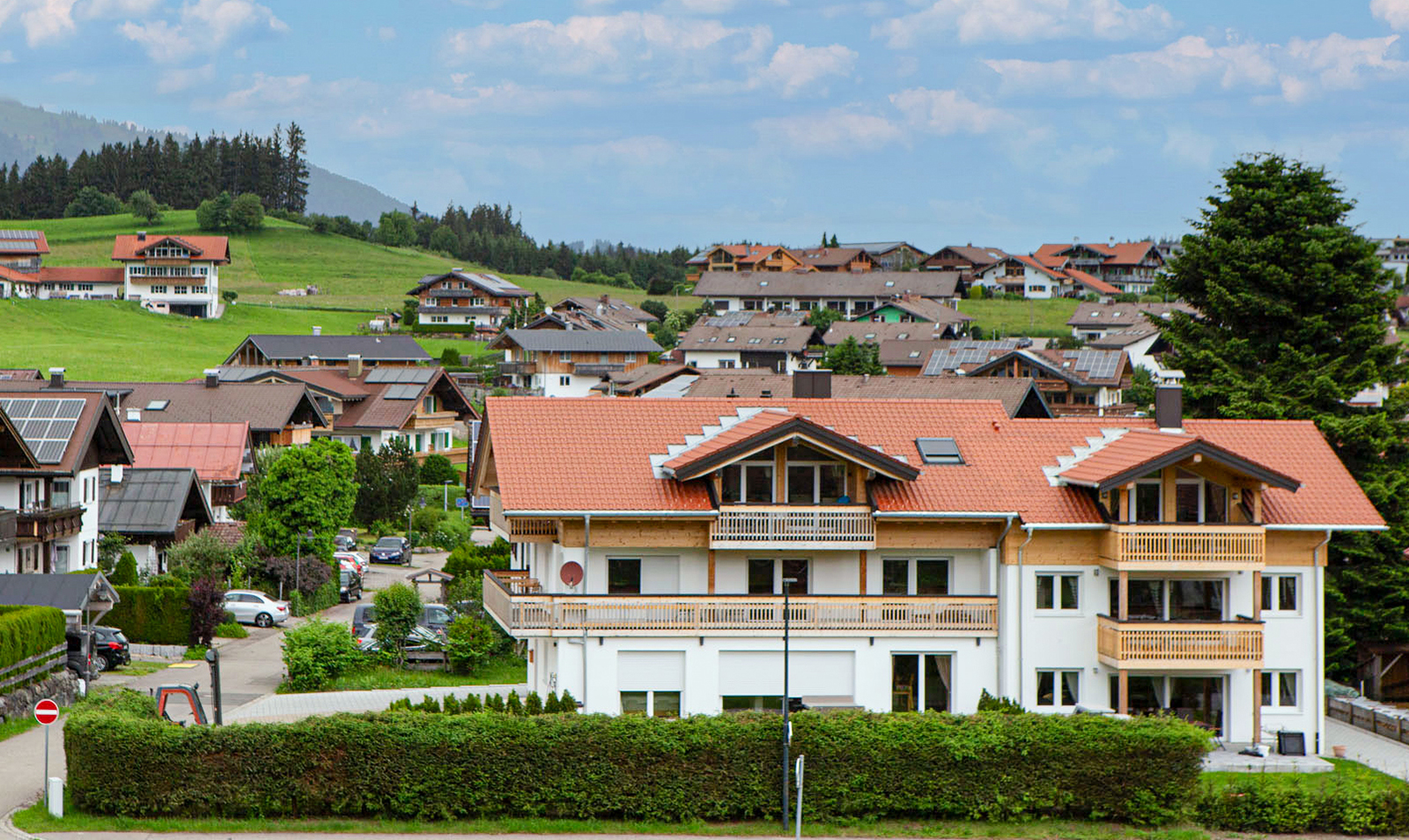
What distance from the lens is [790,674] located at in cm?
3362

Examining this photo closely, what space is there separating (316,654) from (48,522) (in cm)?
1122

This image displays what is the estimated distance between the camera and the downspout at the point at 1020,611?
111 ft

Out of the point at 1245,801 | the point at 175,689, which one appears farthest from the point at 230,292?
the point at 1245,801

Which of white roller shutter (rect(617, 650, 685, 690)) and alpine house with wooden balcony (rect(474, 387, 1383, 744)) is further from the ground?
alpine house with wooden balcony (rect(474, 387, 1383, 744))

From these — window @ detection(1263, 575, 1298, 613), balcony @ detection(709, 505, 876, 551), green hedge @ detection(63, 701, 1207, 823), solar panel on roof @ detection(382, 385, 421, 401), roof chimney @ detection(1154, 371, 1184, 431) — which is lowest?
A: green hedge @ detection(63, 701, 1207, 823)

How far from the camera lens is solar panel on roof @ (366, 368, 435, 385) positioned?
97.4m

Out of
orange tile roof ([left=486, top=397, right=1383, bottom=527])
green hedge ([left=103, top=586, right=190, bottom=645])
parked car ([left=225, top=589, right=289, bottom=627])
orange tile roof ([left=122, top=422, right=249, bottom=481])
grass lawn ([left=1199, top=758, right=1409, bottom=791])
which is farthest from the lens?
orange tile roof ([left=122, top=422, right=249, bottom=481])

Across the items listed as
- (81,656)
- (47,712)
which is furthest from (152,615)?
(47,712)

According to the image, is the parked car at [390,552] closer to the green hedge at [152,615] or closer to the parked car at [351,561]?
the parked car at [351,561]

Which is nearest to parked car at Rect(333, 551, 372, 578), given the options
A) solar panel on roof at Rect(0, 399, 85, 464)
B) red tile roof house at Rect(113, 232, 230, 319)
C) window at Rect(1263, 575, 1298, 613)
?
solar panel on roof at Rect(0, 399, 85, 464)

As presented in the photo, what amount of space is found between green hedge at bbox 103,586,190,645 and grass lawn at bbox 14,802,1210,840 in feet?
66.7

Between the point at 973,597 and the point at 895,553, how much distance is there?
1943mm

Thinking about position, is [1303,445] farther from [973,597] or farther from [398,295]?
[398,295]

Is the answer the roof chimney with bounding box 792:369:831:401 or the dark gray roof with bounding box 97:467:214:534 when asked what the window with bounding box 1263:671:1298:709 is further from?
the dark gray roof with bounding box 97:467:214:534
